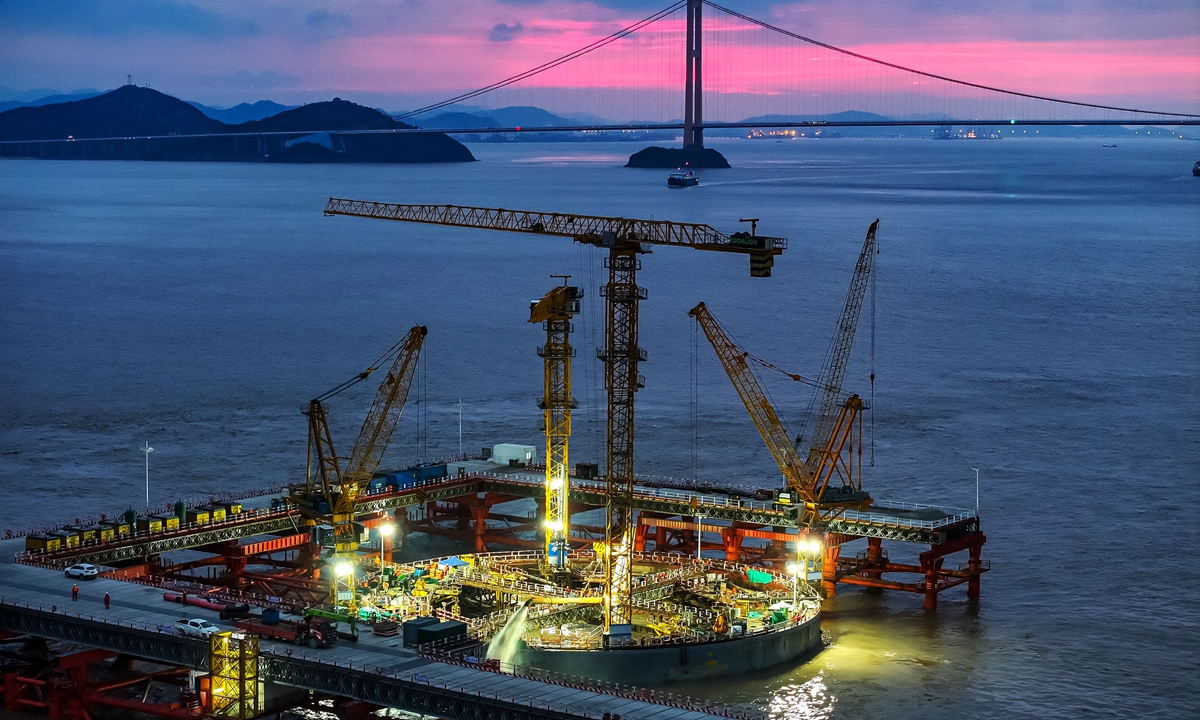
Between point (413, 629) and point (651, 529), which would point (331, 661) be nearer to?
point (413, 629)

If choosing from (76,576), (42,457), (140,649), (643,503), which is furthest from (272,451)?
(140,649)

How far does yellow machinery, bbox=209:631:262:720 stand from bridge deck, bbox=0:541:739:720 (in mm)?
950

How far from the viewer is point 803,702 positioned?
79500 millimetres

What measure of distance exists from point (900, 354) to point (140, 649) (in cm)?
12721

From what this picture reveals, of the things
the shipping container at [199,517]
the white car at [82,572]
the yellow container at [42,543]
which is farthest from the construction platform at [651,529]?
the white car at [82,572]

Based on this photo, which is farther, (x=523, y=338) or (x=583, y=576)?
(x=523, y=338)

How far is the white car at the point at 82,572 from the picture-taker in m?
82.3

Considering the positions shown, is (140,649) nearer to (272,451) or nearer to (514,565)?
(514,565)

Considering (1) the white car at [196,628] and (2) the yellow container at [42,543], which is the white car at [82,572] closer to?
(2) the yellow container at [42,543]

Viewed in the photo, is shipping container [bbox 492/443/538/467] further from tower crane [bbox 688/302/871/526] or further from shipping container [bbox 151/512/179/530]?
shipping container [bbox 151/512/179/530]

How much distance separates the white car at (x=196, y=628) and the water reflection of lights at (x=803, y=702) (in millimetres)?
24470

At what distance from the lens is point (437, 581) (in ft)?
300

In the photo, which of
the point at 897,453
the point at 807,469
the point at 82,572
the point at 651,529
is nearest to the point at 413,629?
the point at 82,572

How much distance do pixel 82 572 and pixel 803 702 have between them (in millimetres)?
34006
